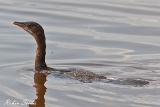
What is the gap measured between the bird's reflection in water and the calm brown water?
0.06 feet

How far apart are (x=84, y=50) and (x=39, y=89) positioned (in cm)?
319

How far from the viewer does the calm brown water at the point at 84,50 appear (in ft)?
34.2

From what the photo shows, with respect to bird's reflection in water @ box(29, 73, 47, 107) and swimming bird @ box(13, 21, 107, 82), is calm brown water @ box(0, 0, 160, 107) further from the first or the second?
swimming bird @ box(13, 21, 107, 82)

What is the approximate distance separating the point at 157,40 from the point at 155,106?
5549 mm

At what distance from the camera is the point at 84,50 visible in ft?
46.1

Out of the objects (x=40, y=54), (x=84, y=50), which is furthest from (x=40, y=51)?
(x=84, y=50)

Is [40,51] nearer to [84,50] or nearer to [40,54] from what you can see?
[40,54]

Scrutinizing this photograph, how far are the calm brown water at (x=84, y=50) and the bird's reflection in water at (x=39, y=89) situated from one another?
0.06 feet

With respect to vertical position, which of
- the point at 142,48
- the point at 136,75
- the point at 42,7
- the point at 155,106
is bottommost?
the point at 155,106

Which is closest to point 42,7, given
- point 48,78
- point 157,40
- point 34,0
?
point 34,0

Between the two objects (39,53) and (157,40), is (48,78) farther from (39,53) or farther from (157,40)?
(157,40)

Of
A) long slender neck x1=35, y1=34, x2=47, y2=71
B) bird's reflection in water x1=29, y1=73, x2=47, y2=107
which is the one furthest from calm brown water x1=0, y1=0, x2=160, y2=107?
long slender neck x1=35, y1=34, x2=47, y2=71

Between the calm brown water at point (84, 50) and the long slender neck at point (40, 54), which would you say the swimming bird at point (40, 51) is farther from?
the calm brown water at point (84, 50)

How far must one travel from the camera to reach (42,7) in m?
18.6
